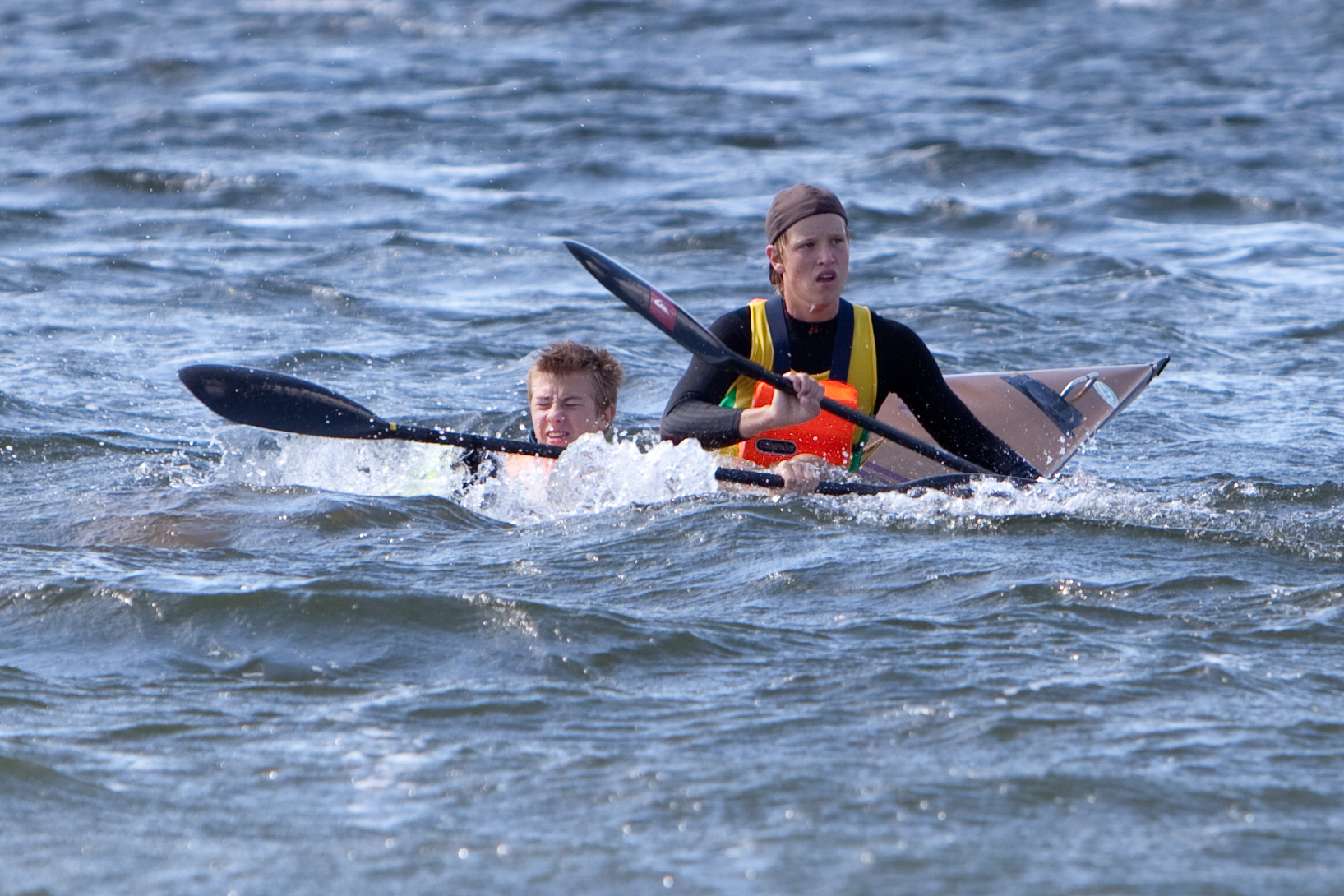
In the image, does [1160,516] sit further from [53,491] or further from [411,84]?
[411,84]

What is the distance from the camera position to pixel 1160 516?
5.09 meters

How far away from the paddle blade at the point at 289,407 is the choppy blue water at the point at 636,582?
234mm

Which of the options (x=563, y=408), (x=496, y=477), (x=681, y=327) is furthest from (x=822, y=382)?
(x=496, y=477)

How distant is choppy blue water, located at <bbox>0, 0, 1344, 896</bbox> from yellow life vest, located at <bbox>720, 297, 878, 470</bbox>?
383mm

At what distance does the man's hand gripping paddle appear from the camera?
5.16 metres

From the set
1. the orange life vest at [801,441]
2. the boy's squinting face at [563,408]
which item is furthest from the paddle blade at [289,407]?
the orange life vest at [801,441]

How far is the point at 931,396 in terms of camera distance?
5.60 metres

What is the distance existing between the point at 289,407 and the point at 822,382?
6.01 ft

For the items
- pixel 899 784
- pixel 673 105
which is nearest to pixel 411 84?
pixel 673 105

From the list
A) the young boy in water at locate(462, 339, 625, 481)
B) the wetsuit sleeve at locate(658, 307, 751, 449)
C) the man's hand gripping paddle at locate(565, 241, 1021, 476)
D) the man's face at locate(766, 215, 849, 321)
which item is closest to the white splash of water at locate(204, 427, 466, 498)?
the young boy in water at locate(462, 339, 625, 481)

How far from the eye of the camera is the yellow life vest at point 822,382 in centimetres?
550

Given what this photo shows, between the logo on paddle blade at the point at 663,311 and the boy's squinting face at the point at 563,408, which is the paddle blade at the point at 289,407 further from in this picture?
the logo on paddle blade at the point at 663,311

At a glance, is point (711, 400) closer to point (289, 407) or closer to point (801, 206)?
point (801, 206)

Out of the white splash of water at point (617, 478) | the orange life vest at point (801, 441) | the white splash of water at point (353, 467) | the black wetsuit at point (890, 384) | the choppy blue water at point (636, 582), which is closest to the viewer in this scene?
the choppy blue water at point (636, 582)
